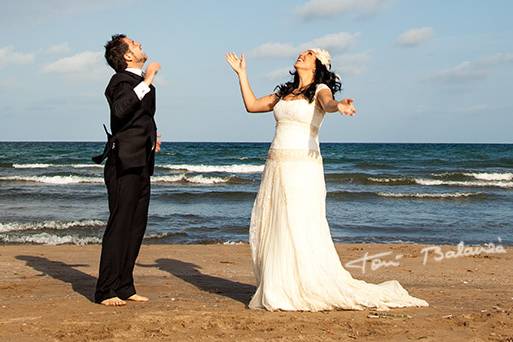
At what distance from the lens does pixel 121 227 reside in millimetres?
5863

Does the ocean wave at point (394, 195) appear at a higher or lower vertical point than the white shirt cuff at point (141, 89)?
lower

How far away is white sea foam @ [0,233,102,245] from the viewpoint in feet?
41.1

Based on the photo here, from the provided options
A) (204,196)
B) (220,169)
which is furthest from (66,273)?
(220,169)

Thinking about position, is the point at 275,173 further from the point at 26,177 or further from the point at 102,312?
the point at 26,177

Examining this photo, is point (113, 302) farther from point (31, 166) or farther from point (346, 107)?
point (31, 166)

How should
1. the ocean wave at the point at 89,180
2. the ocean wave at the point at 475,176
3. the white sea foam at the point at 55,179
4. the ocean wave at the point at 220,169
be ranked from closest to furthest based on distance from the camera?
1. the white sea foam at the point at 55,179
2. the ocean wave at the point at 89,180
3. the ocean wave at the point at 475,176
4. the ocean wave at the point at 220,169

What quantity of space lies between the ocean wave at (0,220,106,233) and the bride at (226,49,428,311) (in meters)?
9.22

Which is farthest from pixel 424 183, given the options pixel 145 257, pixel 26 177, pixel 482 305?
pixel 482 305

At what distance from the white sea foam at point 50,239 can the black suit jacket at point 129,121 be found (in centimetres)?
716

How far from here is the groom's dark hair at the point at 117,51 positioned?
5.83m

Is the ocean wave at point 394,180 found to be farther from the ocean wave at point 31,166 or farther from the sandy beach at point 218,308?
the sandy beach at point 218,308

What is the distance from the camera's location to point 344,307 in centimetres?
567

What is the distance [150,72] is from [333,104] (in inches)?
61.3

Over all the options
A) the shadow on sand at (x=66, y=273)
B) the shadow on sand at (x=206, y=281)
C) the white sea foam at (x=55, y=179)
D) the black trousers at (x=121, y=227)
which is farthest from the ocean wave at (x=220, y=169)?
the black trousers at (x=121, y=227)
